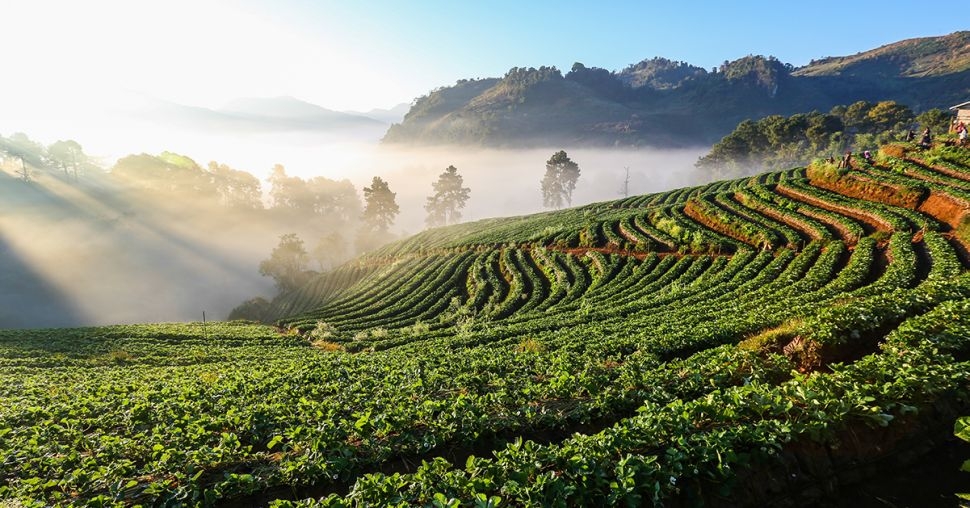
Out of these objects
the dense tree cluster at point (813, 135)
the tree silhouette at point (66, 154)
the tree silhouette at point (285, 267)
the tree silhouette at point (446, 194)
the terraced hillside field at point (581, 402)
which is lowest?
the tree silhouette at point (285, 267)

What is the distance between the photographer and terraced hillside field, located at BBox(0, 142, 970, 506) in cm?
708

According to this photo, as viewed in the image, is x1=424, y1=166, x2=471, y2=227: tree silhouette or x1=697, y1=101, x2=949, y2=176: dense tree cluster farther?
x1=424, y1=166, x2=471, y2=227: tree silhouette

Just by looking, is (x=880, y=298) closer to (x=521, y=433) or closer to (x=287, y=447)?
(x=521, y=433)

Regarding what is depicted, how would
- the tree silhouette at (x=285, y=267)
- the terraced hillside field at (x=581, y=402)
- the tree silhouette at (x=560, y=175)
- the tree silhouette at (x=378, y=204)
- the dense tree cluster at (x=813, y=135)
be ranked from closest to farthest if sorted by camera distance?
the terraced hillside field at (x=581, y=402) → the tree silhouette at (x=285, y=267) → the dense tree cluster at (x=813, y=135) → the tree silhouette at (x=378, y=204) → the tree silhouette at (x=560, y=175)

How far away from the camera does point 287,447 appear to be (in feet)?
35.3

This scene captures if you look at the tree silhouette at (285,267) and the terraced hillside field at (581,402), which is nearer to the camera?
the terraced hillside field at (581,402)

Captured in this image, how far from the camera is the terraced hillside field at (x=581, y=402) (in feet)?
23.2

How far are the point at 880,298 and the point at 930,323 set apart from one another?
4017 mm

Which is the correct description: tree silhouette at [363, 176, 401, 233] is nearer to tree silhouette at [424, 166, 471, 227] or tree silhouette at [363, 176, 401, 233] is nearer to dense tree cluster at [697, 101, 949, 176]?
tree silhouette at [424, 166, 471, 227]

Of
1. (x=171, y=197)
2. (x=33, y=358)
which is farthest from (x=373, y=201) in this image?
(x=33, y=358)

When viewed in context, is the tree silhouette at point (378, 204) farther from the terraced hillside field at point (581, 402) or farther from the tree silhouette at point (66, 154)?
the terraced hillside field at point (581, 402)

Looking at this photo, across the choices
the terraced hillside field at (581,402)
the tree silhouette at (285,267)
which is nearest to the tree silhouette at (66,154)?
the tree silhouette at (285,267)

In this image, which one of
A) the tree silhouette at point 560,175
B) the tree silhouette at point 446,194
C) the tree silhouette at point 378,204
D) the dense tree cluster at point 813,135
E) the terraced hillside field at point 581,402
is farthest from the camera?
the tree silhouette at point 560,175

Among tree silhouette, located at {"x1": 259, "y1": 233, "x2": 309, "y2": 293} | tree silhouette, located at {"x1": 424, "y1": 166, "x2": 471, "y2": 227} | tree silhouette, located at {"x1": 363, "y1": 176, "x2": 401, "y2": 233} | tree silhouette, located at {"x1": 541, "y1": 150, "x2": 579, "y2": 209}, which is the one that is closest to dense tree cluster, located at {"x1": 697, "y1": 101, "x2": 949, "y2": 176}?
tree silhouette, located at {"x1": 541, "y1": 150, "x2": 579, "y2": 209}
